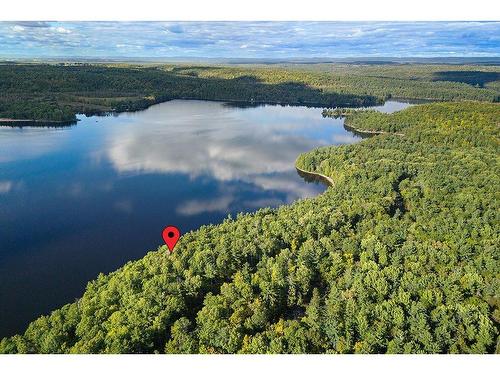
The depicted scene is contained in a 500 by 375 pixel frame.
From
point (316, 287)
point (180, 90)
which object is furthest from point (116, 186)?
point (180, 90)

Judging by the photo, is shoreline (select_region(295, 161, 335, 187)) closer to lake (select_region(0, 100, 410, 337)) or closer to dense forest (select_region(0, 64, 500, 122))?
lake (select_region(0, 100, 410, 337))

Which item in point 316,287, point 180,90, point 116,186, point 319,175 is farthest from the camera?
point 180,90

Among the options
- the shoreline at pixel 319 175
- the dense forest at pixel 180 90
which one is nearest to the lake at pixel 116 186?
the shoreline at pixel 319 175

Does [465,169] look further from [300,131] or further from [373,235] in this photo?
[300,131]

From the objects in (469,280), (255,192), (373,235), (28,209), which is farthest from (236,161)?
(469,280)

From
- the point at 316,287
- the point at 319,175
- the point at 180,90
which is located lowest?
the point at 319,175

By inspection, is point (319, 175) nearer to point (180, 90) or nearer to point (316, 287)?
point (316, 287)

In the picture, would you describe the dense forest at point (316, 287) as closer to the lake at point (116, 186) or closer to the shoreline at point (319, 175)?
the lake at point (116, 186)
